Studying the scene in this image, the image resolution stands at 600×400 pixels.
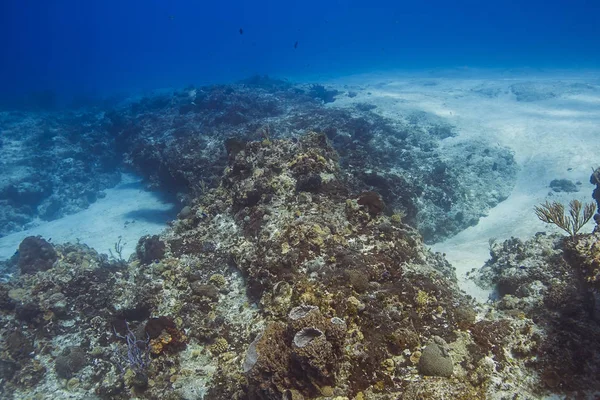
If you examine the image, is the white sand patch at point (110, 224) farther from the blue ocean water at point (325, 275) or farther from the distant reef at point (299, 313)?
the distant reef at point (299, 313)

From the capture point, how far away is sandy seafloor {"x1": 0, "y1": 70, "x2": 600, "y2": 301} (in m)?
11.6

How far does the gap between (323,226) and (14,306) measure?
7.56 metres

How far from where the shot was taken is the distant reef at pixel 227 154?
12555mm

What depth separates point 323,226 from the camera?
6.38m

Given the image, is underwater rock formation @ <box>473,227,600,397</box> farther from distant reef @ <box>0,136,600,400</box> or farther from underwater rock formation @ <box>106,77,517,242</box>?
underwater rock formation @ <box>106,77,517,242</box>

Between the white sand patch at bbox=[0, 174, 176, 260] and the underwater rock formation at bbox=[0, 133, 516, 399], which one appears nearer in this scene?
the underwater rock formation at bbox=[0, 133, 516, 399]

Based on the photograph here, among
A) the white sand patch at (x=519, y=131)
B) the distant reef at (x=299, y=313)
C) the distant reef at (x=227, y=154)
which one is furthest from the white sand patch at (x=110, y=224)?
the white sand patch at (x=519, y=131)

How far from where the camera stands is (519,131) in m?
18.9

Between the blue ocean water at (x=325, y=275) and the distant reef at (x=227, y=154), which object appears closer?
the blue ocean water at (x=325, y=275)

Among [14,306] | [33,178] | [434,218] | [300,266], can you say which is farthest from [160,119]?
[300,266]

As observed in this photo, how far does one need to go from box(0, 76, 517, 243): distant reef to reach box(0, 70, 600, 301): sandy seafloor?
0.91m

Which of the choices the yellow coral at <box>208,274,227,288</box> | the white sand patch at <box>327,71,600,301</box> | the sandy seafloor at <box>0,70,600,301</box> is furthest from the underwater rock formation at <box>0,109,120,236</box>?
the white sand patch at <box>327,71,600,301</box>

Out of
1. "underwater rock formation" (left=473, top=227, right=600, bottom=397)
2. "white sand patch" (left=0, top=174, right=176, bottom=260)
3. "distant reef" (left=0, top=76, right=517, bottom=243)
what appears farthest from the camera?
"white sand patch" (left=0, top=174, right=176, bottom=260)

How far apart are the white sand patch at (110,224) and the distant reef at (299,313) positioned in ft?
23.3
